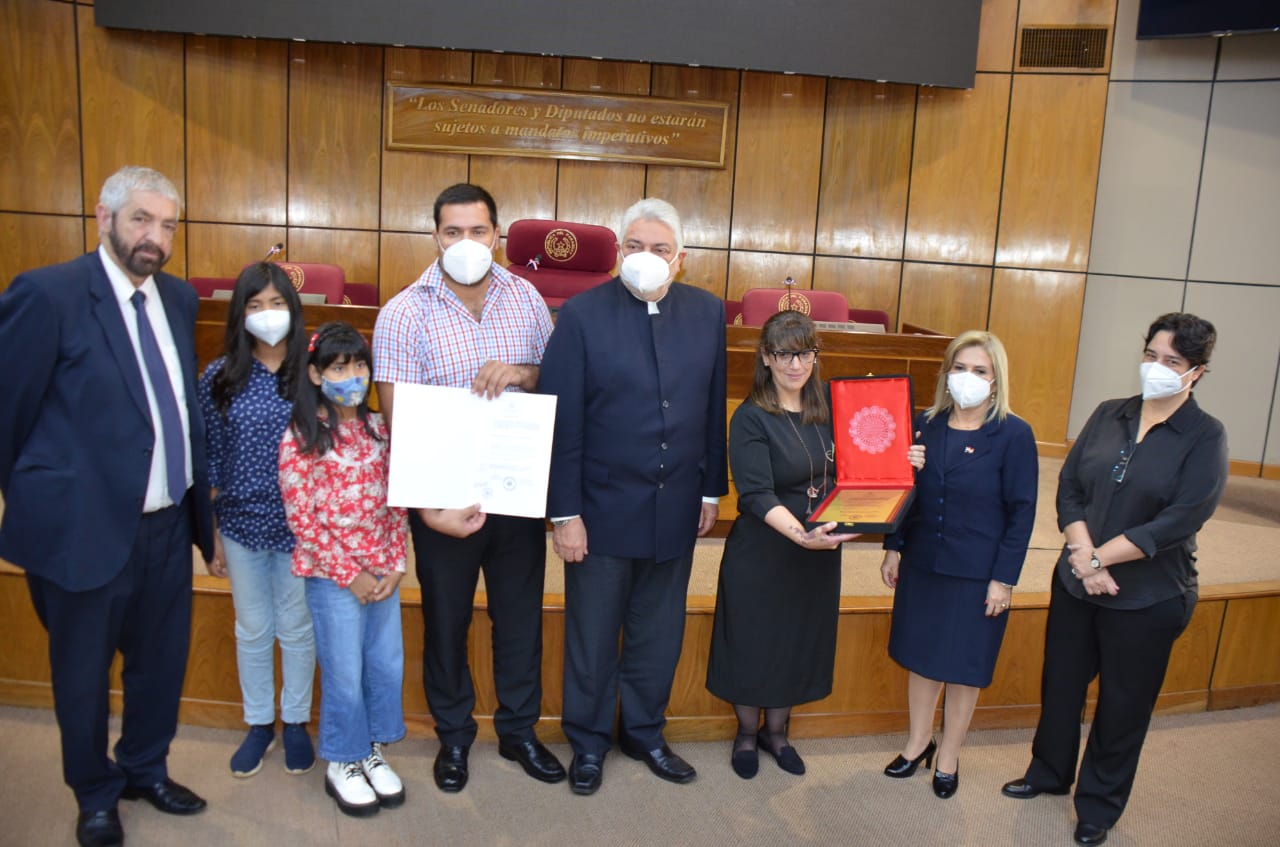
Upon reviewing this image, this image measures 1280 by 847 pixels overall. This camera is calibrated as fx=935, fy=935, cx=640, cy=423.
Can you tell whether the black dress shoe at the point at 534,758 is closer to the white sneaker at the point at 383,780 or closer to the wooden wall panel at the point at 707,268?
the white sneaker at the point at 383,780

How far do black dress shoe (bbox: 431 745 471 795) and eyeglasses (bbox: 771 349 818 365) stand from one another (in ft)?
4.60

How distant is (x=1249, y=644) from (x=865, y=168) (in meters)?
4.45

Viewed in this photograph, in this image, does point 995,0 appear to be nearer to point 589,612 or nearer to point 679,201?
point 679,201

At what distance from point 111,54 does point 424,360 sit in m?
5.56

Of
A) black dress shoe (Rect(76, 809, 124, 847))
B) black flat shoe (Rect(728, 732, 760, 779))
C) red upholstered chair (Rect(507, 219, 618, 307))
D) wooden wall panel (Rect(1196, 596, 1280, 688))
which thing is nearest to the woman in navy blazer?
black flat shoe (Rect(728, 732, 760, 779))

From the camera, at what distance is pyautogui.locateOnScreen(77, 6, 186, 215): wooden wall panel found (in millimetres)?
6348

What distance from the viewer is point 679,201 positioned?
22.9 ft

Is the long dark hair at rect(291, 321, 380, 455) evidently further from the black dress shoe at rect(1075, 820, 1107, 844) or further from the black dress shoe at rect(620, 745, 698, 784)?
the black dress shoe at rect(1075, 820, 1107, 844)

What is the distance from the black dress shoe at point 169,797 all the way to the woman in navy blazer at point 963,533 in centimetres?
195

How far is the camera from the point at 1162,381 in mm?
2352

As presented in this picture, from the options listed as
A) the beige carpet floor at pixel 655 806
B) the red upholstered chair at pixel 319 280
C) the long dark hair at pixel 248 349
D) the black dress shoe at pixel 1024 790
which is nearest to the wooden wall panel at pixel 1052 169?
the beige carpet floor at pixel 655 806

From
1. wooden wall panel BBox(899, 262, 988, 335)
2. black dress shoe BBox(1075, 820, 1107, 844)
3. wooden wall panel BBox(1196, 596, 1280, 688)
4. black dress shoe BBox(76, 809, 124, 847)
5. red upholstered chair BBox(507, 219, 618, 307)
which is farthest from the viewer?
wooden wall panel BBox(899, 262, 988, 335)

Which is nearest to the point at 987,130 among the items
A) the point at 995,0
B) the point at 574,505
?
the point at 995,0

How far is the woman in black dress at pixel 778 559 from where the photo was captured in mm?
2490
